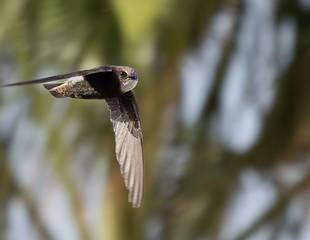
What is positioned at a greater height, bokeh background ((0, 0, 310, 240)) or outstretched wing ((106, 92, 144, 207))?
outstretched wing ((106, 92, 144, 207))

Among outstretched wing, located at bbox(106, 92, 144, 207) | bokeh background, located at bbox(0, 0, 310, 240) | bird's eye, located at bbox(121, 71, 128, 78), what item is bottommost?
bokeh background, located at bbox(0, 0, 310, 240)

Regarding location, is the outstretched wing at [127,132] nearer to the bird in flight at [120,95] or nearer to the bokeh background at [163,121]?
the bird in flight at [120,95]

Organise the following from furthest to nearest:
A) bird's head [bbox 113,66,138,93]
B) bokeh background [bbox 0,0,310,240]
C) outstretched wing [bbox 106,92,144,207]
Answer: bokeh background [bbox 0,0,310,240]
outstretched wing [bbox 106,92,144,207]
bird's head [bbox 113,66,138,93]

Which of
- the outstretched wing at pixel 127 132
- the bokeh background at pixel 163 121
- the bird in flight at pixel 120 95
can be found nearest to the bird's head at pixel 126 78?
the bird in flight at pixel 120 95

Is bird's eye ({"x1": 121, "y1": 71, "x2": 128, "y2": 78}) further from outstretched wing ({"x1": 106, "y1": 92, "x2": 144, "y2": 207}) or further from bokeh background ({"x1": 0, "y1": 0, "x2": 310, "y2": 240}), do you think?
bokeh background ({"x1": 0, "y1": 0, "x2": 310, "y2": 240})

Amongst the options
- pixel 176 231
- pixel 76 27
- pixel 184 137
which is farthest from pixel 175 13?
pixel 176 231

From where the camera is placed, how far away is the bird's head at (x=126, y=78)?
1.34m

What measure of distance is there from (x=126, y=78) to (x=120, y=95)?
0.34 feet

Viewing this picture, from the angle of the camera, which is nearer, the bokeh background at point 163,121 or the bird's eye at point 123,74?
the bird's eye at point 123,74

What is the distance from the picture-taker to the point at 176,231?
4.73m

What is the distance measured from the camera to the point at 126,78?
Result: 1355mm

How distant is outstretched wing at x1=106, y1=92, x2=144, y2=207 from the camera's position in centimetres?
153

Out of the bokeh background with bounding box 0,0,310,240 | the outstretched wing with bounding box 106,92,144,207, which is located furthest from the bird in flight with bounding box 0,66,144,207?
Answer: the bokeh background with bounding box 0,0,310,240

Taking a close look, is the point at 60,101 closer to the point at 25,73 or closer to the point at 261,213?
the point at 25,73
